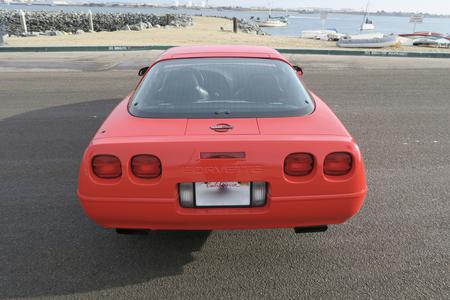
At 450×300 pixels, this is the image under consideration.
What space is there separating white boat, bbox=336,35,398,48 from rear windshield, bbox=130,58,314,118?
66.4ft

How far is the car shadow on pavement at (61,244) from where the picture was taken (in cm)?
262

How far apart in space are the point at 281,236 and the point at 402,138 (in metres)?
3.42

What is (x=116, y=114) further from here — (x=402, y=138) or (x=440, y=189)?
(x=402, y=138)

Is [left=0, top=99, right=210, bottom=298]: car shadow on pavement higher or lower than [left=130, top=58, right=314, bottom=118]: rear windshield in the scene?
lower

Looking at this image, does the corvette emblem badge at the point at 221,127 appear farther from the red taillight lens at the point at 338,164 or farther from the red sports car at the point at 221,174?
the red taillight lens at the point at 338,164

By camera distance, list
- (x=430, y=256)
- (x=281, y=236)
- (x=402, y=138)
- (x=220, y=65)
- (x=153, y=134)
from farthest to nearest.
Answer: (x=402, y=138) < (x=220, y=65) < (x=281, y=236) < (x=430, y=256) < (x=153, y=134)

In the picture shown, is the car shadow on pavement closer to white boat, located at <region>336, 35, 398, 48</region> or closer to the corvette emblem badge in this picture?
the corvette emblem badge

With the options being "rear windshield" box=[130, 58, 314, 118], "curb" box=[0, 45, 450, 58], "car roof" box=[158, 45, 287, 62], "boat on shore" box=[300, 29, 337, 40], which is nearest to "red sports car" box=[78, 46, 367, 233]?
"rear windshield" box=[130, 58, 314, 118]

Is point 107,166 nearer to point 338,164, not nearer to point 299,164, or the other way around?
point 299,164

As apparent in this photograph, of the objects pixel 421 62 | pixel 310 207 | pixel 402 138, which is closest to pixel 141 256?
pixel 310 207

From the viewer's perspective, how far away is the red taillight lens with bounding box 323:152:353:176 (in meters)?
2.43

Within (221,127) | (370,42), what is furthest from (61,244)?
(370,42)

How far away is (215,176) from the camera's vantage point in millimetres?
→ 2334

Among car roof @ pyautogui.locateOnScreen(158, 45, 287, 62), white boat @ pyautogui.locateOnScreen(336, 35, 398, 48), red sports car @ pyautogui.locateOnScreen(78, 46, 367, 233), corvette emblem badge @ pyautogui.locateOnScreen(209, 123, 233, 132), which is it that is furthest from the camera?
white boat @ pyautogui.locateOnScreen(336, 35, 398, 48)
